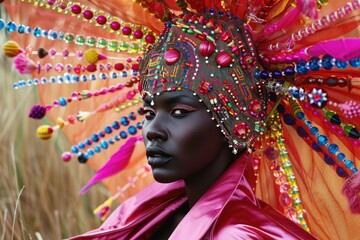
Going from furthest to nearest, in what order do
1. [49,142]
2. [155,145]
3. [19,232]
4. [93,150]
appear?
1. [49,142]
2. [19,232]
3. [93,150]
4. [155,145]

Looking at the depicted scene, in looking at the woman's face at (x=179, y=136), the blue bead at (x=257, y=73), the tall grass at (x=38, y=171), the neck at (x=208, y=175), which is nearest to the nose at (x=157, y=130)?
the woman's face at (x=179, y=136)

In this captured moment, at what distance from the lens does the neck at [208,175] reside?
2055 mm

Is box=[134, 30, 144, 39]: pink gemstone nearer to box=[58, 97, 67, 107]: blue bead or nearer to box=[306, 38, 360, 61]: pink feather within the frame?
box=[58, 97, 67, 107]: blue bead

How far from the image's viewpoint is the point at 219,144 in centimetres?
202

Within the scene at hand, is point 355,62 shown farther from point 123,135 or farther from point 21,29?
point 21,29

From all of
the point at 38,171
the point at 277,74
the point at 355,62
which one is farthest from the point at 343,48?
the point at 38,171

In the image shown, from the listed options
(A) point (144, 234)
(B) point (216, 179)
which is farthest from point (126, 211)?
(B) point (216, 179)

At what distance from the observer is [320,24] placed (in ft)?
6.13

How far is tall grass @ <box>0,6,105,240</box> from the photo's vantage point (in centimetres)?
363

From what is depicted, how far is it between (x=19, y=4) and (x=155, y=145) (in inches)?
28.8

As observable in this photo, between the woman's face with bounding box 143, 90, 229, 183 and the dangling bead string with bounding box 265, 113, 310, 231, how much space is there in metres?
0.26

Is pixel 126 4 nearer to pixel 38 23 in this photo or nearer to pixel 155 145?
pixel 38 23

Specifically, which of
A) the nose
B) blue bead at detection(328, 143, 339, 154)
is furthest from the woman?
blue bead at detection(328, 143, 339, 154)

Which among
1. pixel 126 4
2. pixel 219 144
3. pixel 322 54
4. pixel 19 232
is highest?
pixel 126 4
